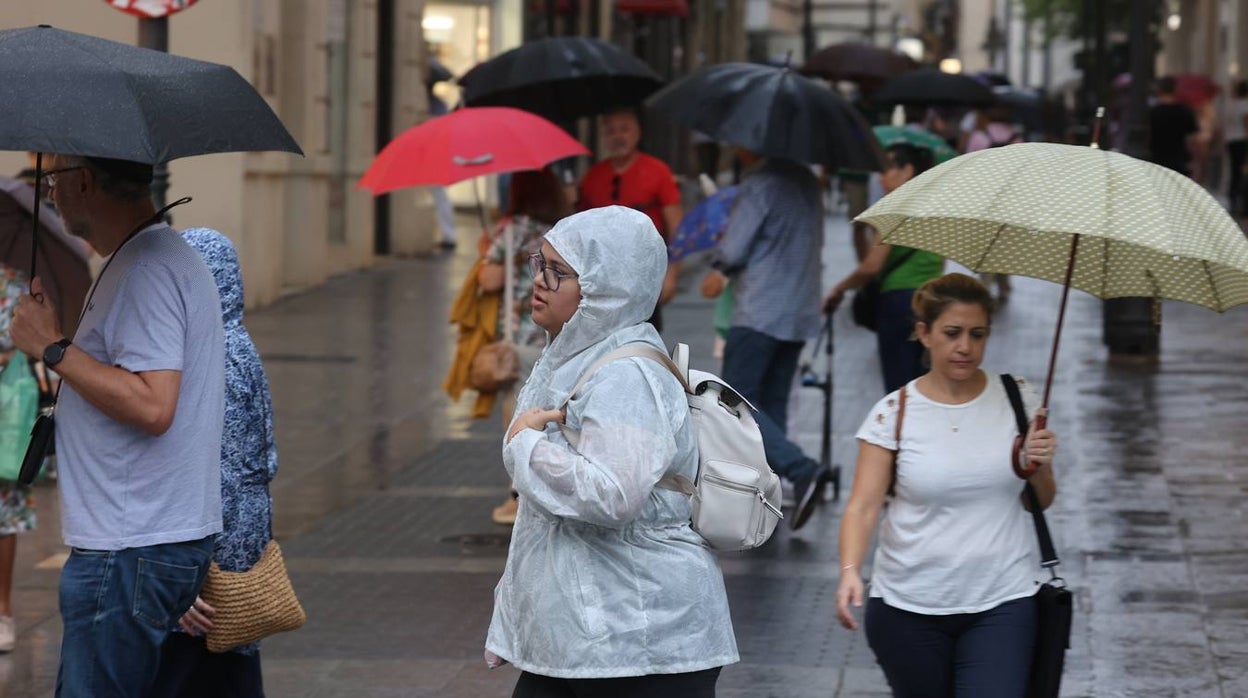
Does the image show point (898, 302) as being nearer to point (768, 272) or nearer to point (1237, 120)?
point (768, 272)

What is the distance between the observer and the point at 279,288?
1956cm

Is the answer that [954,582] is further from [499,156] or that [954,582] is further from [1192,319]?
[1192,319]

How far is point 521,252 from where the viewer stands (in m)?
9.57

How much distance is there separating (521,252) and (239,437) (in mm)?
→ 4556

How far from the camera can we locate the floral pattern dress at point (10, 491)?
Answer: 721 cm

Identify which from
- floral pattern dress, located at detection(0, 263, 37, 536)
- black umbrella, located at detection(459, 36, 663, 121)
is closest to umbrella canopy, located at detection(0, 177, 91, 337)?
floral pattern dress, located at detection(0, 263, 37, 536)

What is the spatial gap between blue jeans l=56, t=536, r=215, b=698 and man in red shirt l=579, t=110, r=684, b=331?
5.66m

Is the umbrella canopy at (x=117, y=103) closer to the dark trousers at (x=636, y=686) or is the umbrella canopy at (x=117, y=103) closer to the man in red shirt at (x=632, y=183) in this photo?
the dark trousers at (x=636, y=686)

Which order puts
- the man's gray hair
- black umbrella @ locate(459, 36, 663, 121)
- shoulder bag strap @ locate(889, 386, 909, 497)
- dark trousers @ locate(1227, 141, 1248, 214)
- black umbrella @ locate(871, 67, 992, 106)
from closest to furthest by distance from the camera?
1. the man's gray hair
2. shoulder bag strap @ locate(889, 386, 909, 497)
3. black umbrella @ locate(459, 36, 663, 121)
4. black umbrella @ locate(871, 67, 992, 106)
5. dark trousers @ locate(1227, 141, 1248, 214)

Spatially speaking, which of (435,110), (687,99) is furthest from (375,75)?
(687,99)

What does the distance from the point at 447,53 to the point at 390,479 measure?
60.6ft

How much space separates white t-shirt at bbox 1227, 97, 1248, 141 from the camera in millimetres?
31281

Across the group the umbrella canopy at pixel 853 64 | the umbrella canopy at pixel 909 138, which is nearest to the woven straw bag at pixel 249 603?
the umbrella canopy at pixel 909 138

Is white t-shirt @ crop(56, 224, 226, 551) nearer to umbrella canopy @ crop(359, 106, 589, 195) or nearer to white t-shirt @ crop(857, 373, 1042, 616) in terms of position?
white t-shirt @ crop(857, 373, 1042, 616)
